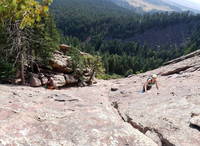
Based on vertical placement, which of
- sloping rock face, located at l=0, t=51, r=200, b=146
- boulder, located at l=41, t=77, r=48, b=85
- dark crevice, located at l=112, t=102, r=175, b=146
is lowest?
boulder, located at l=41, t=77, r=48, b=85

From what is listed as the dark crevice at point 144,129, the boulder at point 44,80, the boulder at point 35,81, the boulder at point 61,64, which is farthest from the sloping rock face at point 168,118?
the boulder at point 61,64

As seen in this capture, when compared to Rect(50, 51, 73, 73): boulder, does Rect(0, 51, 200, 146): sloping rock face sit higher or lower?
higher

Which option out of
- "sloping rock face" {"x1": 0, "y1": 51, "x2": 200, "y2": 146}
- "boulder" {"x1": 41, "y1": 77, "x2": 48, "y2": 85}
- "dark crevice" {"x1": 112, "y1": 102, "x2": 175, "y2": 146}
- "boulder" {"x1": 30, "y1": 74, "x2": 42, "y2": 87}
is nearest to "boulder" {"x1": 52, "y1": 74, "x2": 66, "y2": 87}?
"boulder" {"x1": 41, "y1": 77, "x2": 48, "y2": 85}

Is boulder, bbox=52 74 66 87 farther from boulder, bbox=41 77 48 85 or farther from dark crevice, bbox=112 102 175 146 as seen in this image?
dark crevice, bbox=112 102 175 146

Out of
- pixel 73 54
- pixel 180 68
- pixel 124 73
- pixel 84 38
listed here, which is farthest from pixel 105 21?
pixel 180 68

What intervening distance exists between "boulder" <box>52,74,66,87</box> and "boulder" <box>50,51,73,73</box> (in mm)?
1642

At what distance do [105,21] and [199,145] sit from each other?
16367 centimetres

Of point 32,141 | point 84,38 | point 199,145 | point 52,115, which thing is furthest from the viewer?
point 84,38

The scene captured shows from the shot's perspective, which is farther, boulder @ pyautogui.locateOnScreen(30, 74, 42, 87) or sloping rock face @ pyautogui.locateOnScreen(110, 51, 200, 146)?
boulder @ pyautogui.locateOnScreen(30, 74, 42, 87)

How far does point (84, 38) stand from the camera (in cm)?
14450

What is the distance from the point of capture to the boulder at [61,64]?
31.3 metres

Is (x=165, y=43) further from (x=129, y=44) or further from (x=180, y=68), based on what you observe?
(x=180, y=68)

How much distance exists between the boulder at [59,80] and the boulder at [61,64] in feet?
5.39

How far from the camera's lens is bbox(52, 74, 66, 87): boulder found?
96.1 feet
